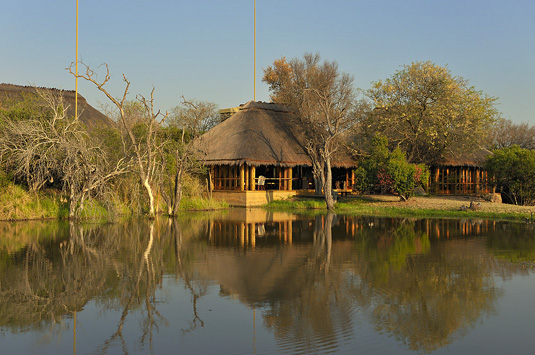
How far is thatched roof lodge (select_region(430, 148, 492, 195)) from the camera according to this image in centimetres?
3850

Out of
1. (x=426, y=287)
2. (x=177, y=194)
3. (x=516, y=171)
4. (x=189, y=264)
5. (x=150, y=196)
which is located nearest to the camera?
(x=426, y=287)

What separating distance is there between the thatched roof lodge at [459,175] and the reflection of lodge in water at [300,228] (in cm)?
1649

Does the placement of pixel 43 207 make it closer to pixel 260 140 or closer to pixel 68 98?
pixel 260 140

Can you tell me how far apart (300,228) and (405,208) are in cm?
999

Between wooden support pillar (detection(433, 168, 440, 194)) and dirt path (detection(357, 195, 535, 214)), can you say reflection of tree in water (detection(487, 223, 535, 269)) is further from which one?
wooden support pillar (detection(433, 168, 440, 194))

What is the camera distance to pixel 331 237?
646 inches

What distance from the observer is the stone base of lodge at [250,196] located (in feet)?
106

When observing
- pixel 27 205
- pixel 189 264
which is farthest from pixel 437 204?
pixel 189 264

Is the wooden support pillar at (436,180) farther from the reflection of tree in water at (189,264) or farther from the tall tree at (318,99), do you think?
the reflection of tree in water at (189,264)

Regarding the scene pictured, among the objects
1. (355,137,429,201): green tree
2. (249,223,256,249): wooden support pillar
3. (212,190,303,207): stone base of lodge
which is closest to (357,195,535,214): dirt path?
(355,137,429,201): green tree

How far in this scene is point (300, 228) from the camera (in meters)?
19.2

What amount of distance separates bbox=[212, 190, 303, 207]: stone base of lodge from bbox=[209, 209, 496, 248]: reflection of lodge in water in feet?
24.1

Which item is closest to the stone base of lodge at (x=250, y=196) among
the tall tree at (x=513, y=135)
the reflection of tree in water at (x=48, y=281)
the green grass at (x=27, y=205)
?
the green grass at (x=27, y=205)

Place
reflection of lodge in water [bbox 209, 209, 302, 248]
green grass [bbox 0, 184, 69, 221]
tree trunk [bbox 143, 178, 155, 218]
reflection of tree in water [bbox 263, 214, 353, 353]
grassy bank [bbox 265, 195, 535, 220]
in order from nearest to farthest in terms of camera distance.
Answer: reflection of tree in water [bbox 263, 214, 353, 353], reflection of lodge in water [bbox 209, 209, 302, 248], green grass [bbox 0, 184, 69, 221], tree trunk [bbox 143, 178, 155, 218], grassy bank [bbox 265, 195, 535, 220]
